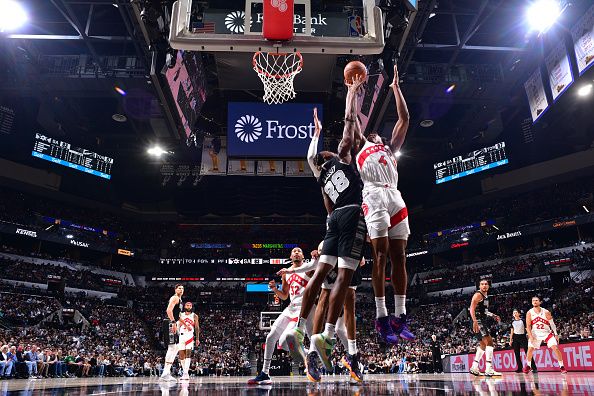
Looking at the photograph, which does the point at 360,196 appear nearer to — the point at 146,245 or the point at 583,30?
the point at 583,30

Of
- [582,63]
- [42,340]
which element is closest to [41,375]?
[42,340]

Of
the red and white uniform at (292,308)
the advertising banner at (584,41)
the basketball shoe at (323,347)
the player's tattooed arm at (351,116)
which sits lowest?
the basketball shoe at (323,347)

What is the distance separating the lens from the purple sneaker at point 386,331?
14.7ft

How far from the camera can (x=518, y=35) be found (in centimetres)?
1566

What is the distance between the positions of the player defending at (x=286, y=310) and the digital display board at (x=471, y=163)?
22353 mm

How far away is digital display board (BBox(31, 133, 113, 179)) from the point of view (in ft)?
83.7

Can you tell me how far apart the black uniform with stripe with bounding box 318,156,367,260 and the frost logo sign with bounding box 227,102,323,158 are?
903 centimetres

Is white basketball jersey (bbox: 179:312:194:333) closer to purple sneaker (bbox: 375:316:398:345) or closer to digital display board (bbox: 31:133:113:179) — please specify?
purple sneaker (bbox: 375:316:398:345)

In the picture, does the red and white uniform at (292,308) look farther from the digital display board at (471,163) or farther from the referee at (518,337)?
the digital display board at (471,163)

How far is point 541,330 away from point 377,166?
27.7 ft

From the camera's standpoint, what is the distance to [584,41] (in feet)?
39.5

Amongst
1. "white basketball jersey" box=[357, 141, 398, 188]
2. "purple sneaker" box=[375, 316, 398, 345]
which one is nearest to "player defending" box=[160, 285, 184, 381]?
"purple sneaker" box=[375, 316, 398, 345]

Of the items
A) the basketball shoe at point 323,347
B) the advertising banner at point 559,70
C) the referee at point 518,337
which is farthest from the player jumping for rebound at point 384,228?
the advertising banner at point 559,70

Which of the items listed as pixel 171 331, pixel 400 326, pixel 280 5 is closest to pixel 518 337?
pixel 171 331
